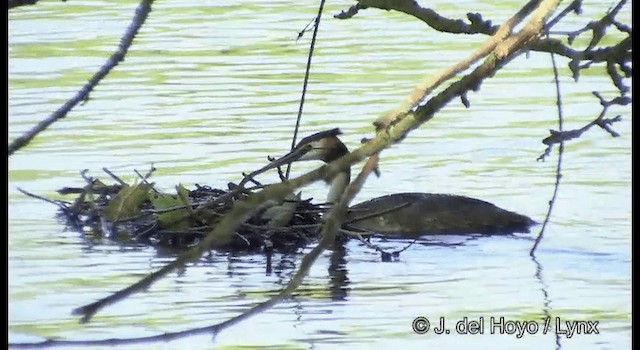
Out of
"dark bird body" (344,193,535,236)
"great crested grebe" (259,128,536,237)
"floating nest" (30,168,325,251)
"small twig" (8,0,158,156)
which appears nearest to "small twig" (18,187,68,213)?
"floating nest" (30,168,325,251)

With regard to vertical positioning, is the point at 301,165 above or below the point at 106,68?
below

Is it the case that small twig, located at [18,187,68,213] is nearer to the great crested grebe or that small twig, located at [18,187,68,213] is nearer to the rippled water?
the rippled water

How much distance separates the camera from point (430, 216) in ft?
29.3

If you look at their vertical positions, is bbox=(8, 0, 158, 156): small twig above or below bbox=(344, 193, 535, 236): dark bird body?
above

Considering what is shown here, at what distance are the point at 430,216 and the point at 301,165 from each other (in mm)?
1757

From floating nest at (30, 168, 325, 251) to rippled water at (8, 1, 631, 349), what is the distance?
0.44ft

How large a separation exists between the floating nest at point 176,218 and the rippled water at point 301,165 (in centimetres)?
13

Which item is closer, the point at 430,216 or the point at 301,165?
the point at 430,216

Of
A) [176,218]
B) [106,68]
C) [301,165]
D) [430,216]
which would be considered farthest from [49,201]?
[106,68]

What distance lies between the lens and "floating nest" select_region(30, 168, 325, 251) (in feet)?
27.0

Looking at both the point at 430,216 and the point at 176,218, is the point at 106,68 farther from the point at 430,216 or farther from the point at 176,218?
the point at 430,216

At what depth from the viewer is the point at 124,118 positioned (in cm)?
1216

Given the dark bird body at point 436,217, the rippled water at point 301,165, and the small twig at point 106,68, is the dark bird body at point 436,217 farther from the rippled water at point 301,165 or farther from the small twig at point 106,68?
the small twig at point 106,68

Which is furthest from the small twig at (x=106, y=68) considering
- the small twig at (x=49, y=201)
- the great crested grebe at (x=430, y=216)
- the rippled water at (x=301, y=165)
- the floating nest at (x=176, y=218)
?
the small twig at (x=49, y=201)
